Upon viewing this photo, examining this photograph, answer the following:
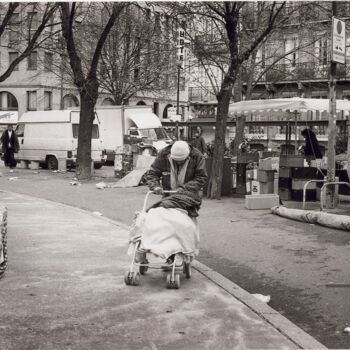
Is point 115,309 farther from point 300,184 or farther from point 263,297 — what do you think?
point 300,184

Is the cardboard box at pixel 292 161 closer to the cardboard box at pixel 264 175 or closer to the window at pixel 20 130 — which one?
the cardboard box at pixel 264 175

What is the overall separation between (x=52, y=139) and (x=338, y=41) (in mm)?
17014

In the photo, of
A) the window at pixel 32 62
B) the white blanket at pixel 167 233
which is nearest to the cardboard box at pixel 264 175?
the white blanket at pixel 167 233

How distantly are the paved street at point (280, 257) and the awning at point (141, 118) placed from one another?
54.5ft

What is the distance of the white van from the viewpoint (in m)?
27.2

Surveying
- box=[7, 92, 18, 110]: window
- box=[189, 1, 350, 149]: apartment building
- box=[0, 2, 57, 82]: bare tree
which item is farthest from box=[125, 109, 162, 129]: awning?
box=[7, 92, 18, 110]: window

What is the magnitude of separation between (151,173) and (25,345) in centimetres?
307

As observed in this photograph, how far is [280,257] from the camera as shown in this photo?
8.69 m

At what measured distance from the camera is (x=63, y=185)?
63.5 ft

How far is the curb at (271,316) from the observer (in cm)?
491

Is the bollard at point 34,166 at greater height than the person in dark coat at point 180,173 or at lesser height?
lesser

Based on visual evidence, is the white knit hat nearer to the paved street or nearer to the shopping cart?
the shopping cart

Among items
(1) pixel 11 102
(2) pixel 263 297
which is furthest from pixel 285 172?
(1) pixel 11 102

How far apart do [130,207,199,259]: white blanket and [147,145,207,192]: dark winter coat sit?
18.0 inches
